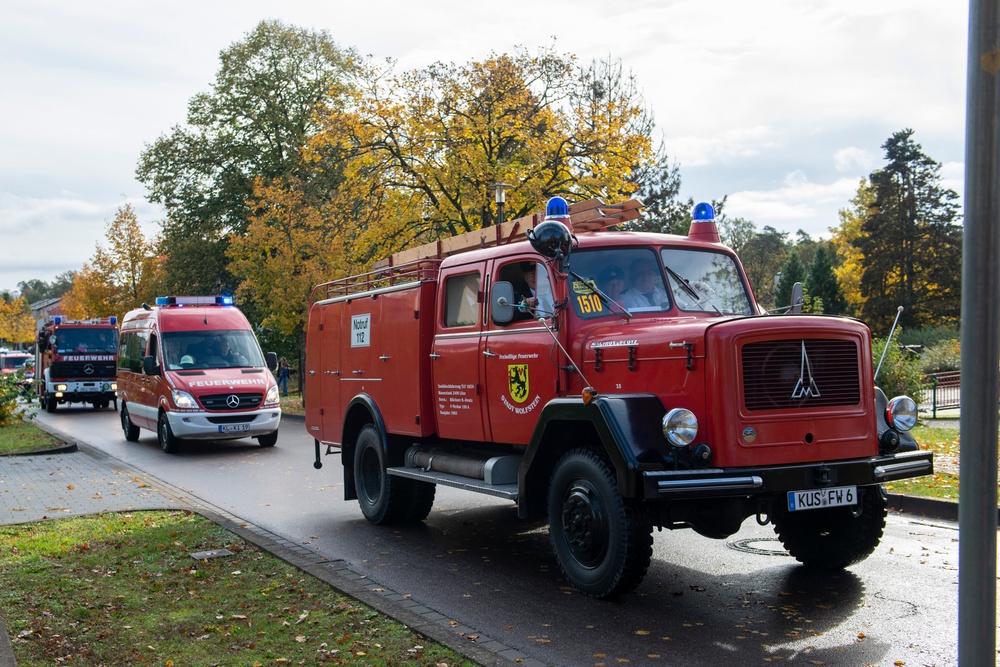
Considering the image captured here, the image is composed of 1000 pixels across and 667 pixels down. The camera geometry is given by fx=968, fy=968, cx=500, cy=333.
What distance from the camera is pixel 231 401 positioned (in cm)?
1727

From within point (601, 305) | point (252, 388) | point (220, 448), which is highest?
point (601, 305)

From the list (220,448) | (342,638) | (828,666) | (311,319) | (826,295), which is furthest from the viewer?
(826,295)

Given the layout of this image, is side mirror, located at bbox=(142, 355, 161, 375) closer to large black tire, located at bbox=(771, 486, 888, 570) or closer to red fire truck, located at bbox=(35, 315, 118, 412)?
red fire truck, located at bbox=(35, 315, 118, 412)

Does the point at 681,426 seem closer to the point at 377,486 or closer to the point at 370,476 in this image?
the point at 377,486

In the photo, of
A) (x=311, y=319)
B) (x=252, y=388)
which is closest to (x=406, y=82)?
(x=252, y=388)

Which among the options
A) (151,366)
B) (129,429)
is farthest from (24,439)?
(151,366)

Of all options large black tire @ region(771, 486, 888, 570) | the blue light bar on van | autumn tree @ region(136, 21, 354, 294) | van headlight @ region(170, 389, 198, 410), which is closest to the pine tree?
autumn tree @ region(136, 21, 354, 294)

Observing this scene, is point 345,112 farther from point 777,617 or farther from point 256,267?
point 777,617

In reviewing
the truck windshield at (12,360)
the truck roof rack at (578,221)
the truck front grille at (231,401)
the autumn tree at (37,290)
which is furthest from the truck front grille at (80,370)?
the autumn tree at (37,290)

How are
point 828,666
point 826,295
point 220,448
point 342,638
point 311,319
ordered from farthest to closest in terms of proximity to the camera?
1. point 826,295
2. point 220,448
3. point 311,319
4. point 342,638
5. point 828,666

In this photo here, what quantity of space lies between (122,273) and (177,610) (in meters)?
47.2

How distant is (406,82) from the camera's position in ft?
75.9

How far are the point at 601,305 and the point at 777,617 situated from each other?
2.61 meters

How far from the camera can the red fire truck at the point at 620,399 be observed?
6.31 metres
